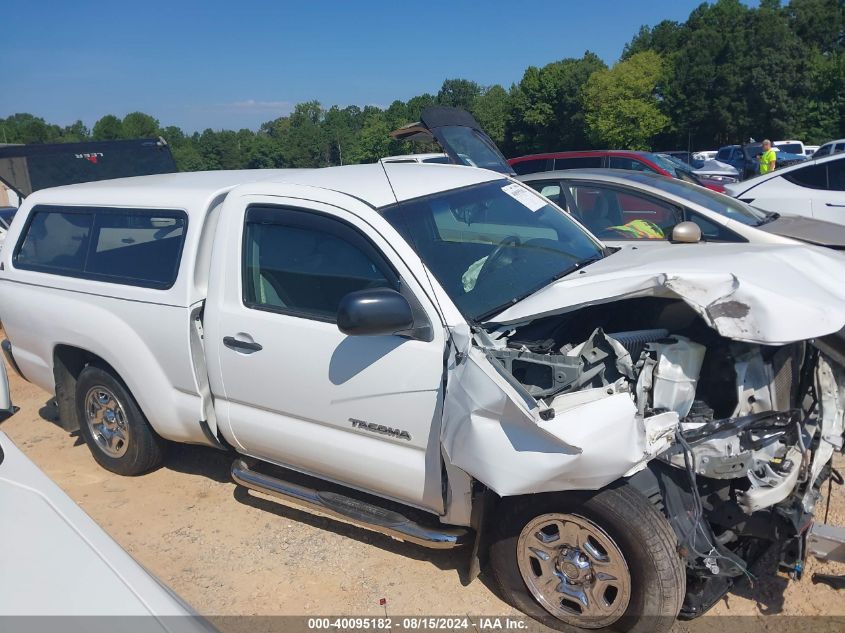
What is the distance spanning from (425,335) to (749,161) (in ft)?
62.7

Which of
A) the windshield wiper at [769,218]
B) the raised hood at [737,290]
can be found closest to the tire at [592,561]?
the raised hood at [737,290]

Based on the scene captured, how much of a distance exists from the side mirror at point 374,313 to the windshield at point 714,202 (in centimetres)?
443

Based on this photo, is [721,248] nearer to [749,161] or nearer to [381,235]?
[381,235]

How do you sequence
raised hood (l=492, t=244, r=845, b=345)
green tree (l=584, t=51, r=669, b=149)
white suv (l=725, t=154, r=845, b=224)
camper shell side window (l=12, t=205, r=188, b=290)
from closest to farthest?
raised hood (l=492, t=244, r=845, b=345) < camper shell side window (l=12, t=205, r=188, b=290) < white suv (l=725, t=154, r=845, b=224) < green tree (l=584, t=51, r=669, b=149)

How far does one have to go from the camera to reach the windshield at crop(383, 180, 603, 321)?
3156 millimetres

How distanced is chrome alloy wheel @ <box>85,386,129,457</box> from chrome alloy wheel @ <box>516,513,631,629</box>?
9.23 ft

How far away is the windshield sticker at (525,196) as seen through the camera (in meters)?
4.00

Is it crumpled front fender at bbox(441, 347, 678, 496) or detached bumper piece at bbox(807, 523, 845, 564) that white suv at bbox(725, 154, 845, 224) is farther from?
crumpled front fender at bbox(441, 347, 678, 496)

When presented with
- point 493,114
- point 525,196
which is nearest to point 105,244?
point 525,196

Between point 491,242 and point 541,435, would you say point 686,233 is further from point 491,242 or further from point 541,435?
point 541,435

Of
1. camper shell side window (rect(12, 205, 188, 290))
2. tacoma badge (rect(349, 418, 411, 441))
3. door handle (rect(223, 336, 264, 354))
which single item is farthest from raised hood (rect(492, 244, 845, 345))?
camper shell side window (rect(12, 205, 188, 290))

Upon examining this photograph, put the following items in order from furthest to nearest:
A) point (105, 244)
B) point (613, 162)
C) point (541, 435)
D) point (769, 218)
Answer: point (613, 162) → point (769, 218) → point (105, 244) → point (541, 435)

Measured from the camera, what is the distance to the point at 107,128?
7200 cm

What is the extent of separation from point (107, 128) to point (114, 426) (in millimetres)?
77716
